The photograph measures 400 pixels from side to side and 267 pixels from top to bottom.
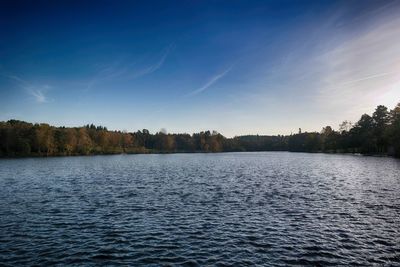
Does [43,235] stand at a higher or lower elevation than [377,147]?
lower

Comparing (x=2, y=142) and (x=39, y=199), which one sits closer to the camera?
(x=39, y=199)

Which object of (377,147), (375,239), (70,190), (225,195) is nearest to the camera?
(375,239)

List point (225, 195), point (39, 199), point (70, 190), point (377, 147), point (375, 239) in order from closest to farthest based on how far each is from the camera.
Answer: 1. point (375, 239)
2. point (39, 199)
3. point (225, 195)
4. point (70, 190)
5. point (377, 147)

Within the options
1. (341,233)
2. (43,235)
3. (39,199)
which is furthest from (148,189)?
(341,233)

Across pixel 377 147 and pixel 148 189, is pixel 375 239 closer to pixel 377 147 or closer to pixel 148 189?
pixel 148 189

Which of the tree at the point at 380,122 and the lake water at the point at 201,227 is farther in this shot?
the tree at the point at 380,122

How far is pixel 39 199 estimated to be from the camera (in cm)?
4191

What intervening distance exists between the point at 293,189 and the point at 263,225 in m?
23.4

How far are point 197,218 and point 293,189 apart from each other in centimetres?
2459

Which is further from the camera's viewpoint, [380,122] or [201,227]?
[380,122]

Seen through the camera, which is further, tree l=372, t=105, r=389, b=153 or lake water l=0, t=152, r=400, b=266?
tree l=372, t=105, r=389, b=153

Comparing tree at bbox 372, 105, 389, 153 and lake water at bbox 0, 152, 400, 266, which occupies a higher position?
tree at bbox 372, 105, 389, 153

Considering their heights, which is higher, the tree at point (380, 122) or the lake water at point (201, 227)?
the tree at point (380, 122)

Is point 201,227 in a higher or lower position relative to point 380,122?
lower
